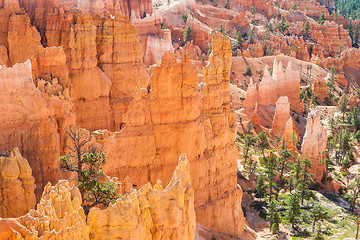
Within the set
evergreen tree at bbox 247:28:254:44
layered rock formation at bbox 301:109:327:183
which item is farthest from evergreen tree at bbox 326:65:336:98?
layered rock formation at bbox 301:109:327:183

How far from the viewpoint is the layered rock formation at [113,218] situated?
41.9 feet

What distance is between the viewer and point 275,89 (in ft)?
211

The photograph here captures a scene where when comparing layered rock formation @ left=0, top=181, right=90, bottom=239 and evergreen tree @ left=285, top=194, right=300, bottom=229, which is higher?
layered rock formation @ left=0, top=181, right=90, bottom=239

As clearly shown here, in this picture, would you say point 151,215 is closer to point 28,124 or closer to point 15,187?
point 15,187

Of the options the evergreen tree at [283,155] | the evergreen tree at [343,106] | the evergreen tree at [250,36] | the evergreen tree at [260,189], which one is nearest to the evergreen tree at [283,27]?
the evergreen tree at [250,36]

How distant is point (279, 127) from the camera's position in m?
58.8

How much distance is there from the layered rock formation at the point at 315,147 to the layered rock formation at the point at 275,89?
44.7 ft

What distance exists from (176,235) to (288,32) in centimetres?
10960

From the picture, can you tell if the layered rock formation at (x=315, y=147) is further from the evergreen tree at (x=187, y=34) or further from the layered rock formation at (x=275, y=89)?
the evergreen tree at (x=187, y=34)

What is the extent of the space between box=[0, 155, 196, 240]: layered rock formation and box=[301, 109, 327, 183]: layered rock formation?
33.9 metres

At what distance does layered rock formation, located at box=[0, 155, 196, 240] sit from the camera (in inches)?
503

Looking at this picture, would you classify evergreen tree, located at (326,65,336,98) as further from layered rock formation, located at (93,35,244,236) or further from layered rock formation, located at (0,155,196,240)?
layered rock formation, located at (0,155,196,240)

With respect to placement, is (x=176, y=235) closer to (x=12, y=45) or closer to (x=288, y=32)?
(x=12, y=45)

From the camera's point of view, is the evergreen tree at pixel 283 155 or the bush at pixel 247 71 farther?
the bush at pixel 247 71
